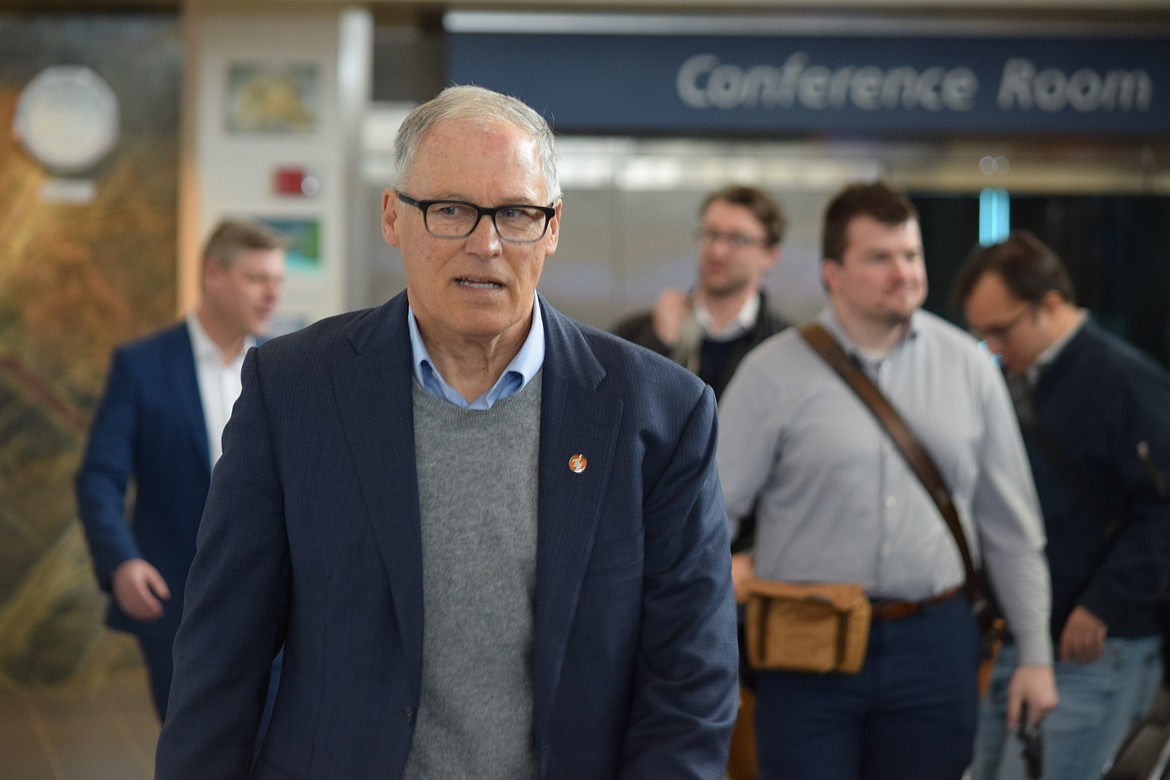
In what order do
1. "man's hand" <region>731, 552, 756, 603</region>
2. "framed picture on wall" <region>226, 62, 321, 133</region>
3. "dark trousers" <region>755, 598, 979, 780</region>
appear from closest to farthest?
"dark trousers" <region>755, 598, 979, 780</region>
"man's hand" <region>731, 552, 756, 603</region>
"framed picture on wall" <region>226, 62, 321, 133</region>

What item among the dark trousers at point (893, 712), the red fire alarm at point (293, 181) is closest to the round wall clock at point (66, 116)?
the red fire alarm at point (293, 181)

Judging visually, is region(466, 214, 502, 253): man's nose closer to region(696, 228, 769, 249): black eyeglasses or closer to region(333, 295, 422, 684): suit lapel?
region(333, 295, 422, 684): suit lapel

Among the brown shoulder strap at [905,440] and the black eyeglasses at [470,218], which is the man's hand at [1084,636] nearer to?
the brown shoulder strap at [905,440]

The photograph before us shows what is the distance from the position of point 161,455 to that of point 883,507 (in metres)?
2.31

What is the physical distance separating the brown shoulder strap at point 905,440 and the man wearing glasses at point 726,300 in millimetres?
1199

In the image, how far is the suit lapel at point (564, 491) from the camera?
2.05 metres

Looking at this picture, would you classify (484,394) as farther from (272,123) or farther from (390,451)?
(272,123)

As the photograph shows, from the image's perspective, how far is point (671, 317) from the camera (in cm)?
503

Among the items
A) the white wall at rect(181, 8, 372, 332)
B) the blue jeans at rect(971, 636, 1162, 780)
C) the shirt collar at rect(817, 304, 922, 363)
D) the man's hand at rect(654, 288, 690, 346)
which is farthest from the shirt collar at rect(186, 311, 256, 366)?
the white wall at rect(181, 8, 372, 332)

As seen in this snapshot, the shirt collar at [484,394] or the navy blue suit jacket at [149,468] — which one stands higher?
the shirt collar at [484,394]

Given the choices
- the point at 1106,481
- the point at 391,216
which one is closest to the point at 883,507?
the point at 1106,481

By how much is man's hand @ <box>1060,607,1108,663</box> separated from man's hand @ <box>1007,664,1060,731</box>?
1.03 feet

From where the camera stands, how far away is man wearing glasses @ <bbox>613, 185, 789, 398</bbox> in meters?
4.93

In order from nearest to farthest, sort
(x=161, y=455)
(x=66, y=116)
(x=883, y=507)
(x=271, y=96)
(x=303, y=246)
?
(x=883, y=507), (x=161, y=455), (x=271, y=96), (x=303, y=246), (x=66, y=116)
